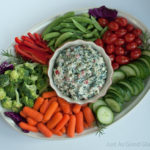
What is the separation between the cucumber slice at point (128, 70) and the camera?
2.30m

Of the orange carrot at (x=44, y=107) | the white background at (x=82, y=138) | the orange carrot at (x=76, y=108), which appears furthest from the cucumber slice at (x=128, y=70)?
the orange carrot at (x=44, y=107)

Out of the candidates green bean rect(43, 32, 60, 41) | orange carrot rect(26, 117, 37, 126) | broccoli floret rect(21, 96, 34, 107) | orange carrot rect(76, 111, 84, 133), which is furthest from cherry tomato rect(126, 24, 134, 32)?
orange carrot rect(26, 117, 37, 126)

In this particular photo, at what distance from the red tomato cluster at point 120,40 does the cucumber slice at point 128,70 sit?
0.05 meters

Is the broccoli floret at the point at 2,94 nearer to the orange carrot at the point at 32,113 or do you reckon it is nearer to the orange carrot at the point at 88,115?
the orange carrot at the point at 32,113

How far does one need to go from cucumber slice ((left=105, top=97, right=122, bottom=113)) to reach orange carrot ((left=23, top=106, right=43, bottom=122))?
0.66 metres

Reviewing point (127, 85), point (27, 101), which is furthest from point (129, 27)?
point (27, 101)

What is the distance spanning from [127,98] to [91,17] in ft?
2.87

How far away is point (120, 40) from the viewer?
7.69ft

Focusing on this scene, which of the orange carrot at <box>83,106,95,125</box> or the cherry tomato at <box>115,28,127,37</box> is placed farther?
the cherry tomato at <box>115,28,127,37</box>

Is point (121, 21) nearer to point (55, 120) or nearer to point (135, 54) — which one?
→ point (135, 54)

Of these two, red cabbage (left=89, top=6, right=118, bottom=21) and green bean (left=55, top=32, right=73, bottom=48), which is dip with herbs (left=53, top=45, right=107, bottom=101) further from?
red cabbage (left=89, top=6, right=118, bottom=21)

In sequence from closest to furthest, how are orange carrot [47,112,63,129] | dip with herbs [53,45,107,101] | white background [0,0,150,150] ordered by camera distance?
dip with herbs [53,45,107,101]
orange carrot [47,112,63,129]
white background [0,0,150,150]

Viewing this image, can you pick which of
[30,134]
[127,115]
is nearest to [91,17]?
[127,115]

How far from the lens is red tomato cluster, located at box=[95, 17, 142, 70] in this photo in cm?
233
